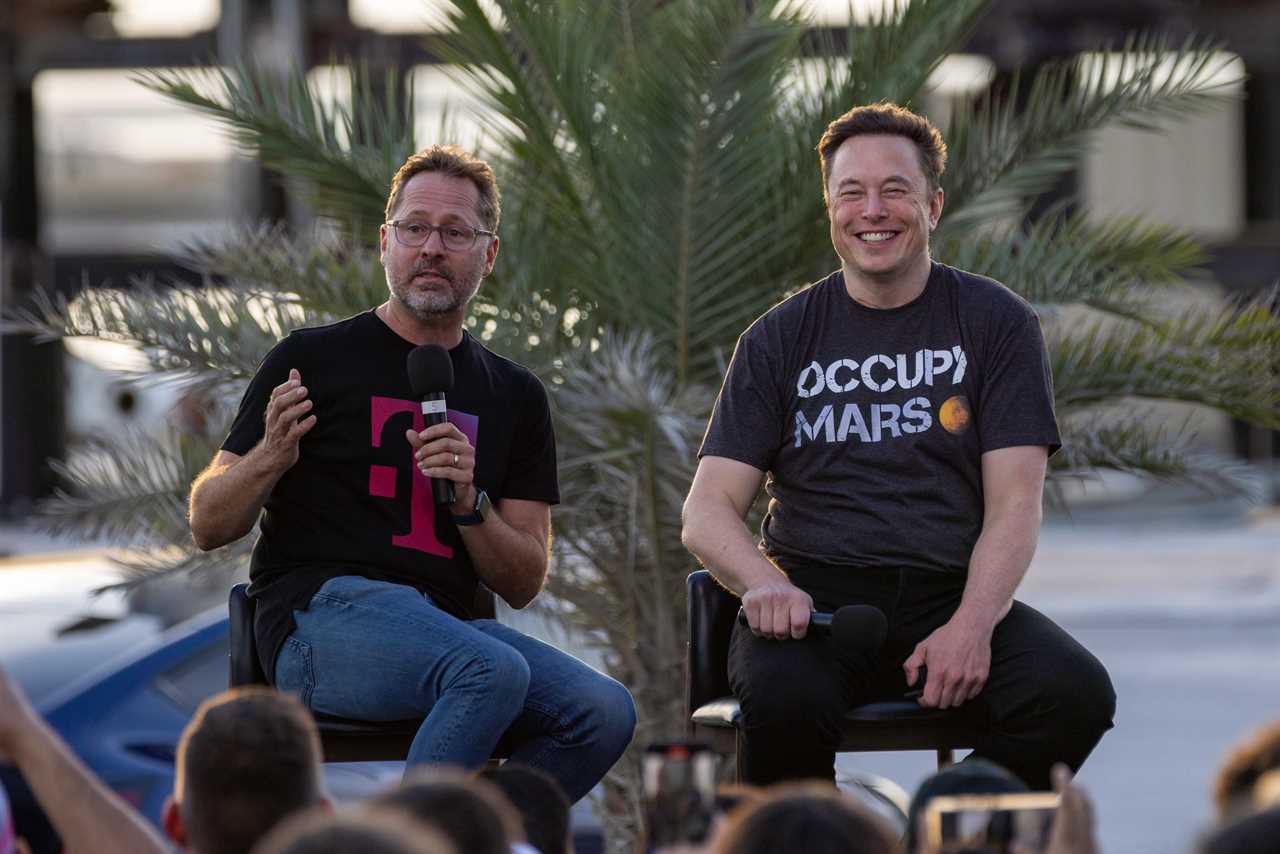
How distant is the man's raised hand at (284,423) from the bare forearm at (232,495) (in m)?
0.02

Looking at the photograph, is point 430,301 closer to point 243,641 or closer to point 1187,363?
point 243,641

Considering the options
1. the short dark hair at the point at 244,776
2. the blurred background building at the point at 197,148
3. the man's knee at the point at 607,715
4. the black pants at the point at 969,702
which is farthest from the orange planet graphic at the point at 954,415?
the blurred background building at the point at 197,148

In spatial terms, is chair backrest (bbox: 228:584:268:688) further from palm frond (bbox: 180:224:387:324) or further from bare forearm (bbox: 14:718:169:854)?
palm frond (bbox: 180:224:387:324)

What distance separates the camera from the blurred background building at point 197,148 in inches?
677

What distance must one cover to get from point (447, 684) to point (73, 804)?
1.18 m

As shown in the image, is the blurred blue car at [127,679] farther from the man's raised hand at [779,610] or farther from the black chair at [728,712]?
the man's raised hand at [779,610]

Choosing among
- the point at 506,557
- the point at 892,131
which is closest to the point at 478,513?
the point at 506,557

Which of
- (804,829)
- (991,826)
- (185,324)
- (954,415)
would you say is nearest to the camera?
(804,829)

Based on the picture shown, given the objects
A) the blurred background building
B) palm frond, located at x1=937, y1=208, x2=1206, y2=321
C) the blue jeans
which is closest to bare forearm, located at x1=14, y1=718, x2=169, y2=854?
the blue jeans

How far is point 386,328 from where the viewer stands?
3832 millimetres

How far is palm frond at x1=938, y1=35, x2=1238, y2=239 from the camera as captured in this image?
577 cm

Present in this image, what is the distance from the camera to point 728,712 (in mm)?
3555

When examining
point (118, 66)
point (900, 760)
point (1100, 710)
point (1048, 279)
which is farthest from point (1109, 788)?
point (118, 66)

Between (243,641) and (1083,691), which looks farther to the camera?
(243,641)
